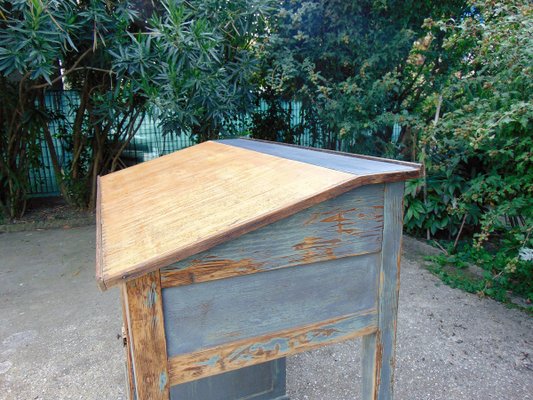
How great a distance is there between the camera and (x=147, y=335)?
3.44 ft

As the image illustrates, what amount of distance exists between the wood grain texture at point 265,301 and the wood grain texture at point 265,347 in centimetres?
2

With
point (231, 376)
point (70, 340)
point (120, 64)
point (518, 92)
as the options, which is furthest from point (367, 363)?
point (120, 64)

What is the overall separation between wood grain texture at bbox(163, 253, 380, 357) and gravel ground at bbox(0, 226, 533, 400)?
118cm

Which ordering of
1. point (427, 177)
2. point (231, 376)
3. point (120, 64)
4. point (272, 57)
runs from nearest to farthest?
point (231, 376) → point (120, 64) → point (427, 177) → point (272, 57)

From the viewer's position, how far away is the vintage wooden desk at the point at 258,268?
1051 mm

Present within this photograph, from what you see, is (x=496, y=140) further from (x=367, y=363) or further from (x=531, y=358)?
(x=367, y=363)

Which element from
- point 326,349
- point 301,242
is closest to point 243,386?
point 326,349

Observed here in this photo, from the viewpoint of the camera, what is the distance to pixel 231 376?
1979mm

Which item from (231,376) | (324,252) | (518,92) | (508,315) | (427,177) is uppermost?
(518,92)

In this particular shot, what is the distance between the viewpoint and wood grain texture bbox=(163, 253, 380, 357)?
110cm

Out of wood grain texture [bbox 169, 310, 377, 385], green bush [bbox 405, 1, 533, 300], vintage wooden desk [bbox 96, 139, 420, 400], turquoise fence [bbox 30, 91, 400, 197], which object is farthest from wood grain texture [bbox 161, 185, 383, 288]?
turquoise fence [bbox 30, 91, 400, 197]

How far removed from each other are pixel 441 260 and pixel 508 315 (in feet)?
3.25

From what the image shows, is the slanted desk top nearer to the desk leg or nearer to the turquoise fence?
the desk leg

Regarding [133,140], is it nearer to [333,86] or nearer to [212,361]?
[333,86]
